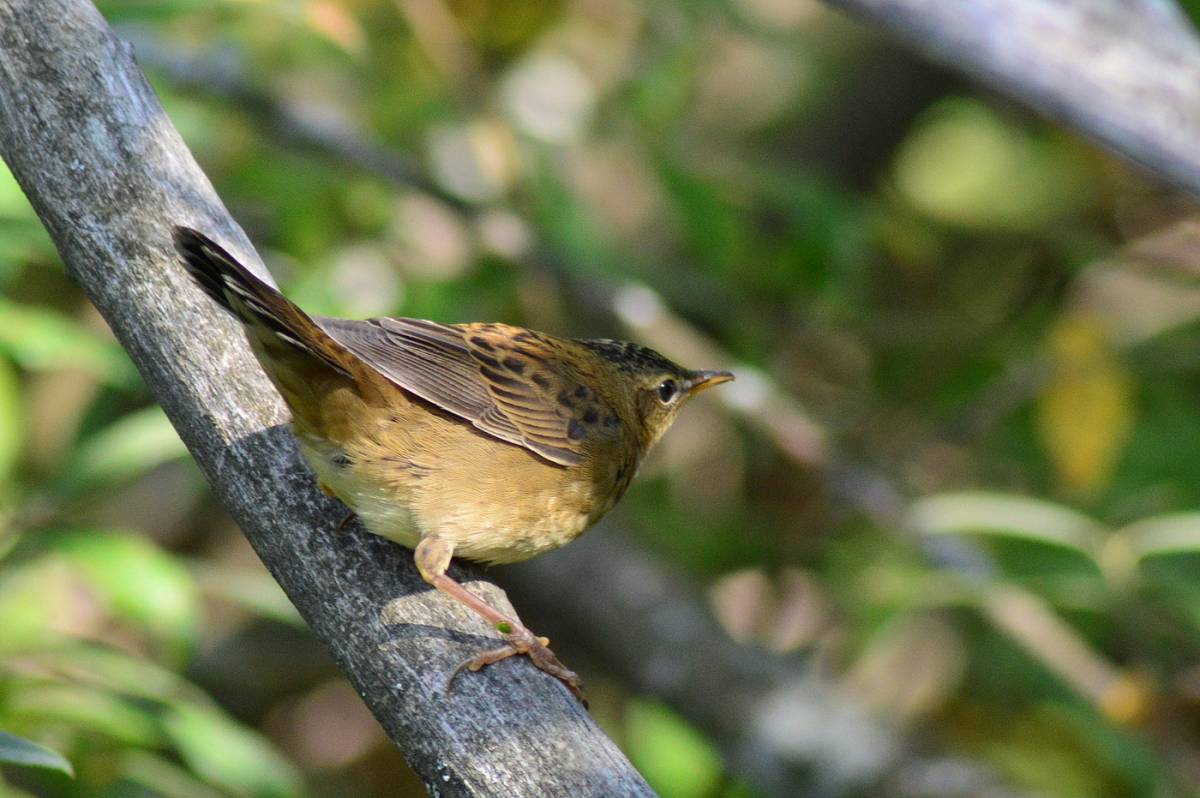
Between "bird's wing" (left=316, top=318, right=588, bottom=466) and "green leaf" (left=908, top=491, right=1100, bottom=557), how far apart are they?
1740 millimetres

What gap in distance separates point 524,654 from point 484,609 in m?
0.20

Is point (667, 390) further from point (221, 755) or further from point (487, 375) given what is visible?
point (221, 755)

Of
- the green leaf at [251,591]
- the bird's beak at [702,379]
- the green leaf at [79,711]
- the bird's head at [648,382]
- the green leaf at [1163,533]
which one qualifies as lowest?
the green leaf at [79,711]

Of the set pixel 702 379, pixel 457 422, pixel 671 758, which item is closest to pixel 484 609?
pixel 457 422

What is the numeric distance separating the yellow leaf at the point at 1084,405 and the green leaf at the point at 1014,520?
947 mm

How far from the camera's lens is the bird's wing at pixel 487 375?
319 cm

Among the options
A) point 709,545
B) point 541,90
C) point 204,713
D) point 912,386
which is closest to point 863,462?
point 912,386

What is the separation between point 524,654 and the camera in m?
2.76

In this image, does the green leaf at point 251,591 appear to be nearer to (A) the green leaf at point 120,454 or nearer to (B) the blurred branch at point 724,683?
(A) the green leaf at point 120,454

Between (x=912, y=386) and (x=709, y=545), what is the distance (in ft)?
4.53

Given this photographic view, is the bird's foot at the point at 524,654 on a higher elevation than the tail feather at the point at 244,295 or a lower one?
lower

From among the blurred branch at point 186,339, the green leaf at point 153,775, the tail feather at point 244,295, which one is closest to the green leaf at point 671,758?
the green leaf at point 153,775

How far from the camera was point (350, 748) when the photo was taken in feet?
22.7

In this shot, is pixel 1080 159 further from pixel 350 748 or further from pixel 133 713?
pixel 133 713
